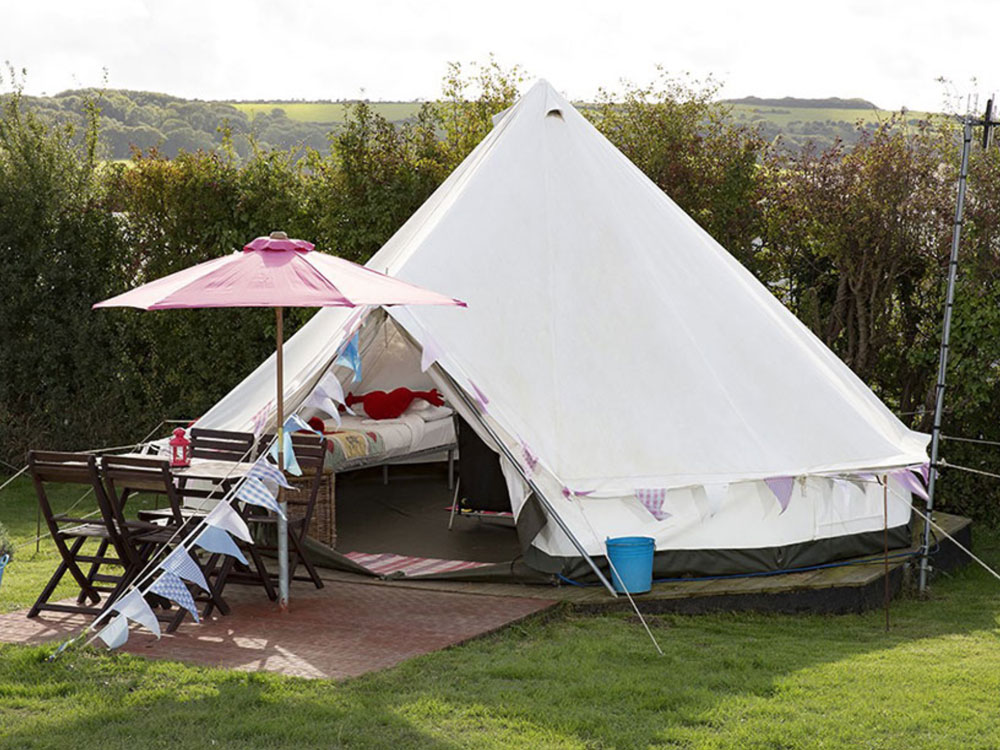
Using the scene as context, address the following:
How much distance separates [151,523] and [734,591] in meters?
2.93

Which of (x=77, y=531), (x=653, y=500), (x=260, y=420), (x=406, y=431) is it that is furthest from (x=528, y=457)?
(x=406, y=431)

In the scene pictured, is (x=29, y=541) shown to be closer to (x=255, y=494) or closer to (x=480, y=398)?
(x=255, y=494)

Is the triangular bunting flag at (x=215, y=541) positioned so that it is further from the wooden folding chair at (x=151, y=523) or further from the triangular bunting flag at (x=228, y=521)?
the wooden folding chair at (x=151, y=523)

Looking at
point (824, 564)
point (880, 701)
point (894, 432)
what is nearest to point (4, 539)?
point (880, 701)

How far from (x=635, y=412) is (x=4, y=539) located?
327 cm

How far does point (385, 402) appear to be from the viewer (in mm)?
10219

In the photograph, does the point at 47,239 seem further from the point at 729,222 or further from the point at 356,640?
the point at 356,640

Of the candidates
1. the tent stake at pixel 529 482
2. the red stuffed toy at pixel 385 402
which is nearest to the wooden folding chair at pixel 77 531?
the tent stake at pixel 529 482

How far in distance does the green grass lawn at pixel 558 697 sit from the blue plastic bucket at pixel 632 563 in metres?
0.41

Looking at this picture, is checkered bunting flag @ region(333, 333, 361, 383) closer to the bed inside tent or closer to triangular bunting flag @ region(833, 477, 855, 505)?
the bed inside tent

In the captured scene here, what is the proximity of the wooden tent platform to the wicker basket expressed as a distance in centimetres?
62

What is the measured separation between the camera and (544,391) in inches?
284

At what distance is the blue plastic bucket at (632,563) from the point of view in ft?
22.1

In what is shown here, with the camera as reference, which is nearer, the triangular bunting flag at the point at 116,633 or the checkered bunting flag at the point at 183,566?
the triangular bunting flag at the point at 116,633
